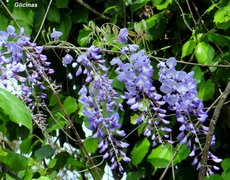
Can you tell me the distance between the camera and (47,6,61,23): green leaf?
1.92 m

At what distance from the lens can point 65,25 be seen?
194cm

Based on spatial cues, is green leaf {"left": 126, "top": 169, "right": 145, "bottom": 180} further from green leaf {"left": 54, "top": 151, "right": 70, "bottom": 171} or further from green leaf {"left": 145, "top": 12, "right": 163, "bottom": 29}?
green leaf {"left": 145, "top": 12, "right": 163, "bottom": 29}

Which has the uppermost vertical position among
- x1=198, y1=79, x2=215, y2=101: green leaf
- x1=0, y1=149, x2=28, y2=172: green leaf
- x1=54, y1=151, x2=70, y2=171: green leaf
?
x1=0, y1=149, x2=28, y2=172: green leaf

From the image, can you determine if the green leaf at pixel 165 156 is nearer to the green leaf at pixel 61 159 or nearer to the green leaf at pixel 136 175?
→ the green leaf at pixel 136 175

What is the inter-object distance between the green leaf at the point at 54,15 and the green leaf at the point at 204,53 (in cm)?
54

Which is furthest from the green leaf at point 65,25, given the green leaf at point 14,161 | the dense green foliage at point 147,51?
the green leaf at point 14,161

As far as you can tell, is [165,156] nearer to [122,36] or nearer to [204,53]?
[204,53]

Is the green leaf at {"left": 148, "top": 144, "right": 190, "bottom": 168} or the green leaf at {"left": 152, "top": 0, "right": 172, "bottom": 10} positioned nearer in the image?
the green leaf at {"left": 148, "top": 144, "right": 190, "bottom": 168}

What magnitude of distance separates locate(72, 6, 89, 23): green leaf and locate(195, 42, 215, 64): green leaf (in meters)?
0.48

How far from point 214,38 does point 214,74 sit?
0.14 metres

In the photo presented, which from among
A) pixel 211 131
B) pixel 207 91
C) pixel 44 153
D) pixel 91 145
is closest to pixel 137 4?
pixel 207 91

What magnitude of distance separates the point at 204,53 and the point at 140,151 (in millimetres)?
377

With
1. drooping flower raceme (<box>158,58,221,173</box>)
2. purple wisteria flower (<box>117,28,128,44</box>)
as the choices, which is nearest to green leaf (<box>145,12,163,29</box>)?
purple wisteria flower (<box>117,28,128,44</box>)

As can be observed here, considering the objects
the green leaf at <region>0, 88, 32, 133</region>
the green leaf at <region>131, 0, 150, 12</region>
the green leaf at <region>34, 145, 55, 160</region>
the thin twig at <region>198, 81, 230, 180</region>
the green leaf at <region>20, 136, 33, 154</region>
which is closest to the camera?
the green leaf at <region>0, 88, 32, 133</region>
